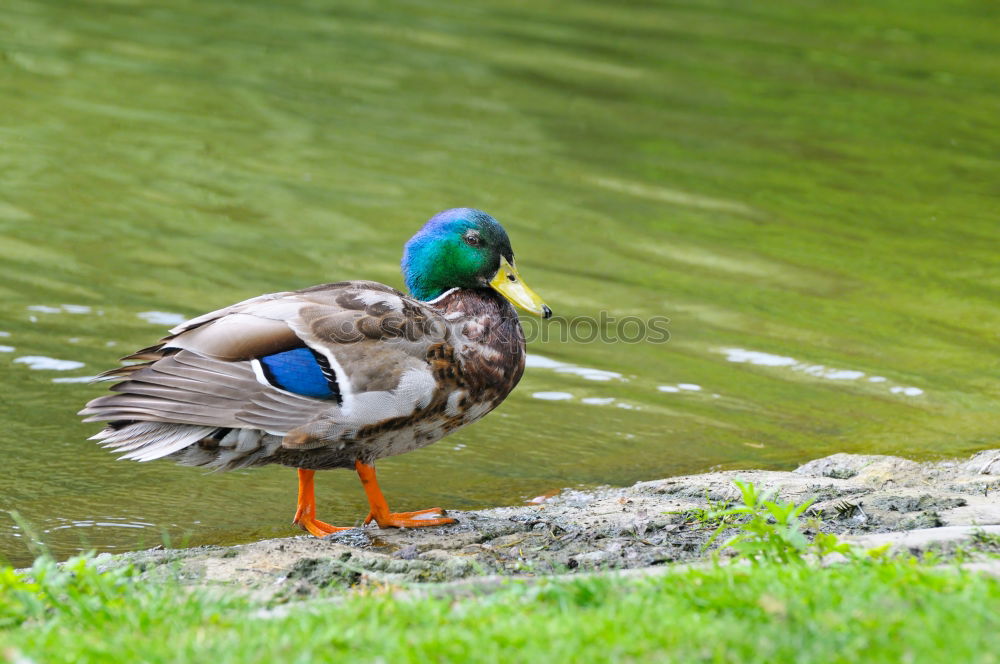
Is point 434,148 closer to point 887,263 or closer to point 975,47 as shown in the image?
point 887,263

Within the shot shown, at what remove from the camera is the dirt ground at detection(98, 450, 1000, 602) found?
13.7 ft

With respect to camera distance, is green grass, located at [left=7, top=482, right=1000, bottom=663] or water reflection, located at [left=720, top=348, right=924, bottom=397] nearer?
green grass, located at [left=7, top=482, right=1000, bottom=663]

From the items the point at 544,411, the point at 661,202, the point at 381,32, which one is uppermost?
the point at 381,32

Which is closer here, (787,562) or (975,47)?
(787,562)

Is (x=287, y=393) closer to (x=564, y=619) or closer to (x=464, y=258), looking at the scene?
(x=464, y=258)

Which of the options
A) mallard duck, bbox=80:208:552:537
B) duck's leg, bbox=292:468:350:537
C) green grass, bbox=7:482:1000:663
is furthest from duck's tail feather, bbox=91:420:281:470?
green grass, bbox=7:482:1000:663

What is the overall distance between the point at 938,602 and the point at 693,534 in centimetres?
167

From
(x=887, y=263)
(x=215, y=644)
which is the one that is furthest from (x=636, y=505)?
(x=887, y=263)

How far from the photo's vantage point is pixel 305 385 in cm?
471

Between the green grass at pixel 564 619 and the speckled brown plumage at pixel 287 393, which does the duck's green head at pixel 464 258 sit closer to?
the speckled brown plumage at pixel 287 393

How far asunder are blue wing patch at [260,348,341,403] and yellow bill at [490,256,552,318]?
0.99 meters

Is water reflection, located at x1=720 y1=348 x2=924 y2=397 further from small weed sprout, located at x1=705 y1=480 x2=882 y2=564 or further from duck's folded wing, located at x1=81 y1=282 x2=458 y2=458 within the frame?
small weed sprout, located at x1=705 y1=480 x2=882 y2=564

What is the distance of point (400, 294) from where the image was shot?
5039mm

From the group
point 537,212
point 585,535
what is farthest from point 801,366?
point 585,535
